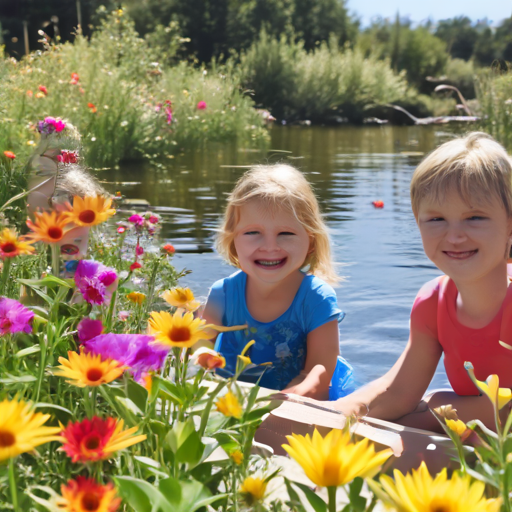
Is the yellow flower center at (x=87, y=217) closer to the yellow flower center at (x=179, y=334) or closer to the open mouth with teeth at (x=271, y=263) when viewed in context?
the yellow flower center at (x=179, y=334)

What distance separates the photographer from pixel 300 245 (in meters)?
2.65

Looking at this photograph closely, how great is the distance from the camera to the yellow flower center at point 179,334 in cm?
99

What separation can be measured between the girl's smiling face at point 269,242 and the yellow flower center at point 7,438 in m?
1.93

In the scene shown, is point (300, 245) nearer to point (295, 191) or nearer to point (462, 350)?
point (295, 191)

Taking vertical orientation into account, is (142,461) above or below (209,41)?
below

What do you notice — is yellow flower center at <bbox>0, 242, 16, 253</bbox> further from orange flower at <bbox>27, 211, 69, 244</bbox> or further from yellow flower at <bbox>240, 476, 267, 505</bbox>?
yellow flower at <bbox>240, 476, 267, 505</bbox>

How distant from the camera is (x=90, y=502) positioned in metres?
0.70

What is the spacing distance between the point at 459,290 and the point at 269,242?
731 millimetres

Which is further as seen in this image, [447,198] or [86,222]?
[447,198]

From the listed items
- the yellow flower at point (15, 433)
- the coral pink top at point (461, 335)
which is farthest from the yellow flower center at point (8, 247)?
the coral pink top at point (461, 335)

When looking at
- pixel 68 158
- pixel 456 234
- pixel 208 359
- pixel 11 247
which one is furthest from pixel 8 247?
pixel 456 234

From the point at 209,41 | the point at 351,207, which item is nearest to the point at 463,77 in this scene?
the point at 209,41

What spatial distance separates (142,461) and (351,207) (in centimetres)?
683

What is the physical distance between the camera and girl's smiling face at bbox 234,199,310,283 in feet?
8.54
